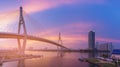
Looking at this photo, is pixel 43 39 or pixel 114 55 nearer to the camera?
pixel 114 55

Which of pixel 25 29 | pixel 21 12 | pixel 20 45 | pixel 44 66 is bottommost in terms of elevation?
pixel 44 66

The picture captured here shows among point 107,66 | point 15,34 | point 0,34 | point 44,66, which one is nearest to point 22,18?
point 15,34

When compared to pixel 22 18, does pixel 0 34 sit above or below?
below

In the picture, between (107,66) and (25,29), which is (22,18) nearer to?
(25,29)

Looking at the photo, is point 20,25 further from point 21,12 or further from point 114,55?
point 114,55

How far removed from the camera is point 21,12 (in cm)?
5566

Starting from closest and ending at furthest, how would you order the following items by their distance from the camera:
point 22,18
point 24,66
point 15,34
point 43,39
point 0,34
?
1. point 24,66
2. point 0,34
3. point 15,34
4. point 22,18
5. point 43,39

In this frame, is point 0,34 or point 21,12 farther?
point 21,12

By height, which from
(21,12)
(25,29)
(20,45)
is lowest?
(20,45)

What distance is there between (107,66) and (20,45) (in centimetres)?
2748

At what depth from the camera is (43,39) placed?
58594 mm

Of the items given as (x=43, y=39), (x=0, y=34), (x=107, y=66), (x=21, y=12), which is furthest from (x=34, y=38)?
(x=107, y=66)

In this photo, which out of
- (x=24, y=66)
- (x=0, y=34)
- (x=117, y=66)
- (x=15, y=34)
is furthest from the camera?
(x=15, y=34)

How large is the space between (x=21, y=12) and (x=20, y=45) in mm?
7892
